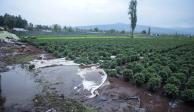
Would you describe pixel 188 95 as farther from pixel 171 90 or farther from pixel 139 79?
pixel 139 79

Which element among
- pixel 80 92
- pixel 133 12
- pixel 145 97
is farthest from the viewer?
pixel 133 12

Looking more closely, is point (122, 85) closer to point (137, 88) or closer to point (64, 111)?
point (137, 88)

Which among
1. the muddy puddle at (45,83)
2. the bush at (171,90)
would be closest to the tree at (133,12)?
the muddy puddle at (45,83)

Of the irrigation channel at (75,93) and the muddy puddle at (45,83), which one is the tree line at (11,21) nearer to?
the muddy puddle at (45,83)

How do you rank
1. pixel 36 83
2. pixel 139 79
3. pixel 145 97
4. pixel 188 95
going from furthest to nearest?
pixel 36 83
pixel 139 79
pixel 145 97
pixel 188 95

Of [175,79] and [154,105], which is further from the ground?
[175,79]

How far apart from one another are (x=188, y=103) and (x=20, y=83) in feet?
37.6

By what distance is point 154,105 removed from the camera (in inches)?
517

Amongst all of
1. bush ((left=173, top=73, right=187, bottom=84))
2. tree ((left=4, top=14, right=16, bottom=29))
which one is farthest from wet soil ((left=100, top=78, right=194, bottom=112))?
tree ((left=4, top=14, right=16, bottom=29))

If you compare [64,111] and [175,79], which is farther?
[175,79]

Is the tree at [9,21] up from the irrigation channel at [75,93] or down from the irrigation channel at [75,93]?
up

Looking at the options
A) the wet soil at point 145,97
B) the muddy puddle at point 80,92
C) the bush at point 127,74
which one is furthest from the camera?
the bush at point 127,74

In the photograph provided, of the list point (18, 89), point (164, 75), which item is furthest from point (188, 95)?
point (18, 89)

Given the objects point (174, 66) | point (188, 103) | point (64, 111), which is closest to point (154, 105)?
point (188, 103)
